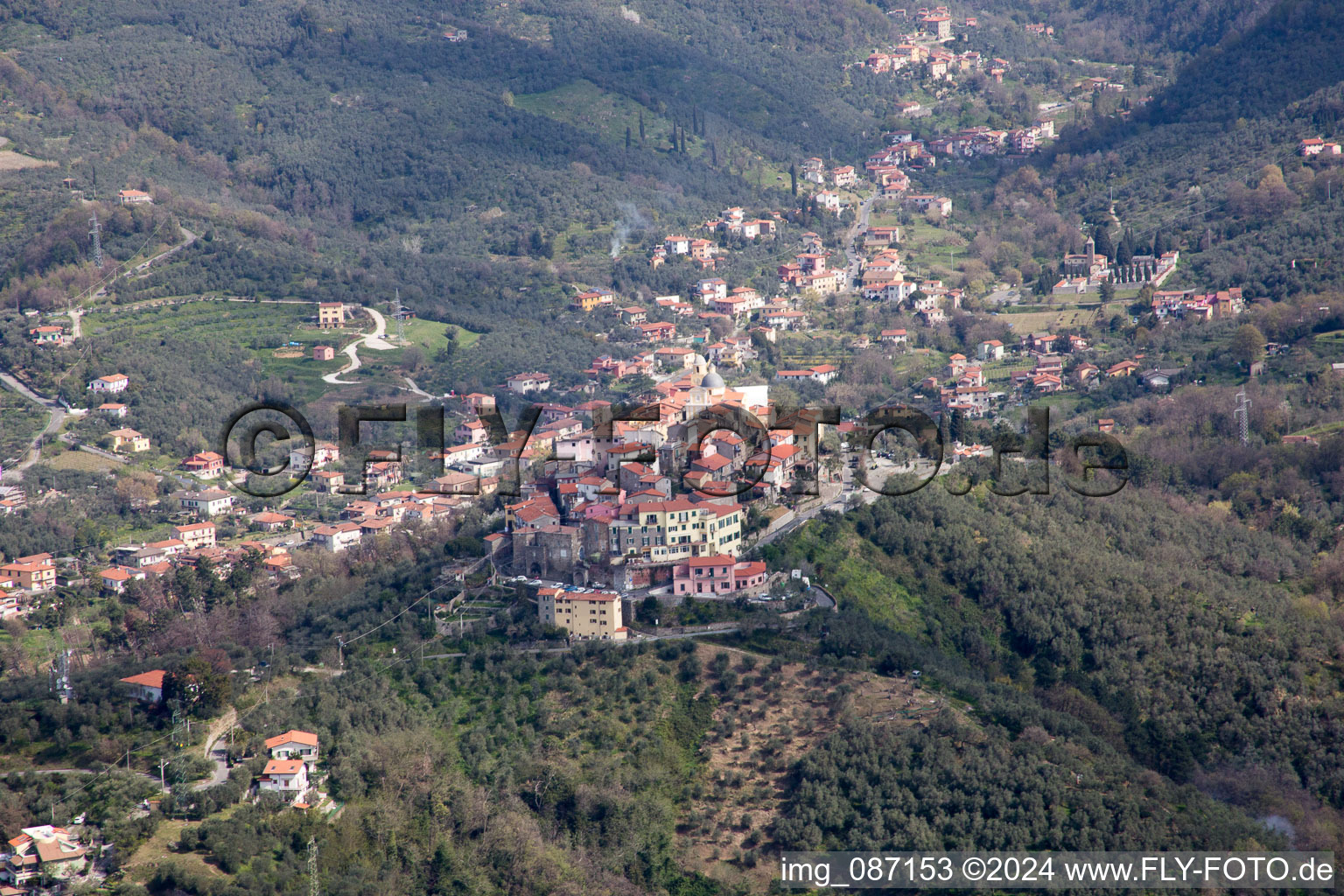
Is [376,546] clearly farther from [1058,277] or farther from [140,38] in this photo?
[140,38]

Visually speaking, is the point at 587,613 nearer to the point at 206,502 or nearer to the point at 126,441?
the point at 206,502

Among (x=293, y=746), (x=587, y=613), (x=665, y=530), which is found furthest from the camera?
(x=665, y=530)

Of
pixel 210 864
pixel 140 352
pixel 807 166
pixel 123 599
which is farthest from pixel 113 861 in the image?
pixel 807 166

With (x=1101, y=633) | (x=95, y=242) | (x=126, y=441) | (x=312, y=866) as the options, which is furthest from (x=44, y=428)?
(x=1101, y=633)

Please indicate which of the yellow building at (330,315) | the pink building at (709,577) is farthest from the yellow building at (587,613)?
the yellow building at (330,315)

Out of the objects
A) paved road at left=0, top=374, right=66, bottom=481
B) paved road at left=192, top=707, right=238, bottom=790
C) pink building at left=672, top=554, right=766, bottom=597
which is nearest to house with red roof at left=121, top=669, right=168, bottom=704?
paved road at left=192, top=707, right=238, bottom=790

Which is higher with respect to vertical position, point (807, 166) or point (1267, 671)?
point (807, 166)
